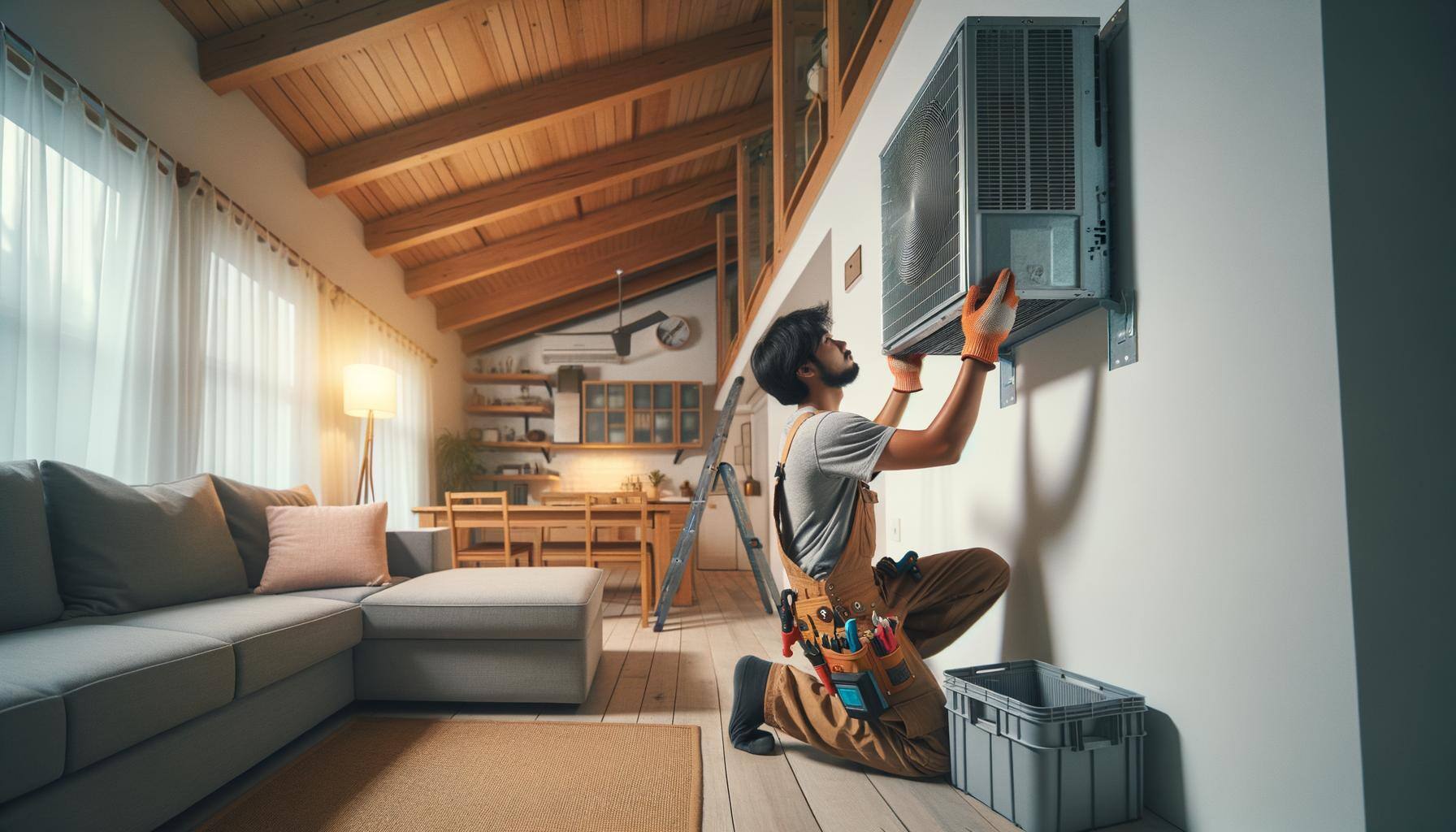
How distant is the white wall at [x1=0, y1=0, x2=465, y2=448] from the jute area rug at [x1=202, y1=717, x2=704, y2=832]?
2.59 metres

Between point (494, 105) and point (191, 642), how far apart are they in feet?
12.4

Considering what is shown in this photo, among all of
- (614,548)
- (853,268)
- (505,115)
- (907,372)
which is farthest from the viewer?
(614,548)

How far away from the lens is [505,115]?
4.53m

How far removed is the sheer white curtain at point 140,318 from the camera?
7.72 ft

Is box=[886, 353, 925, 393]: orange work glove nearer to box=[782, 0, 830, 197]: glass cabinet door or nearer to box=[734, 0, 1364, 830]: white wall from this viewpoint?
box=[734, 0, 1364, 830]: white wall

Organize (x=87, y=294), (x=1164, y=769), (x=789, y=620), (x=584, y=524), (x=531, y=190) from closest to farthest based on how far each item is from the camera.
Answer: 1. (x=1164, y=769)
2. (x=789, y=620)
3. (x=87, y=294)
4. (x=584, y=524)
5. (x=531, y=190)

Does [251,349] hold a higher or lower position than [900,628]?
higher

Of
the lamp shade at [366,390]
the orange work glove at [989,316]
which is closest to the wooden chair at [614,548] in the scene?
the lamp shade at [366,390]

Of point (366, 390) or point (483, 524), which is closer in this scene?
point (483, 524)

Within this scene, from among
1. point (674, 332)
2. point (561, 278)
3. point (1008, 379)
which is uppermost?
point (561, 278)

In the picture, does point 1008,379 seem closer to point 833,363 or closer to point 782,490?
point 833,363

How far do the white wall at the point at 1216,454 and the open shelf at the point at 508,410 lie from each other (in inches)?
286

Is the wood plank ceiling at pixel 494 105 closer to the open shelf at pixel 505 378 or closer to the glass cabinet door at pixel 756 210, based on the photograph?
the glass cabinet door at pixel 756 210

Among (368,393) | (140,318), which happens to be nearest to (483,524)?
(368,393)
